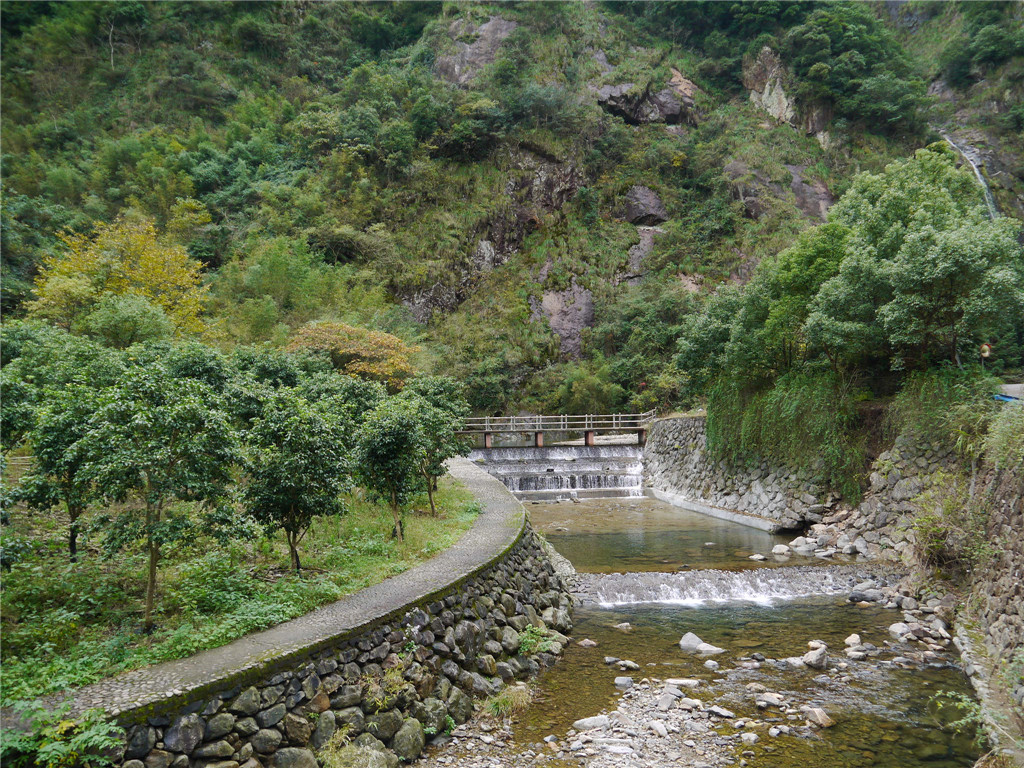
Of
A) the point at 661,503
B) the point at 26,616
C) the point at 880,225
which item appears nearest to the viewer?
the point at 26,616

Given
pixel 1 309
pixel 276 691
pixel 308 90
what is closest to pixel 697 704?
pixel 276 691

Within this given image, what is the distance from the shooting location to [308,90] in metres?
40.8

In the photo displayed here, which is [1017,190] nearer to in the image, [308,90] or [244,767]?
[244,767]

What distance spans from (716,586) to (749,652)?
249 cm

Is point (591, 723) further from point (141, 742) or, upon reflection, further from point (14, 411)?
point (14, 411)

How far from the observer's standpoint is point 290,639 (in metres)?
4.98

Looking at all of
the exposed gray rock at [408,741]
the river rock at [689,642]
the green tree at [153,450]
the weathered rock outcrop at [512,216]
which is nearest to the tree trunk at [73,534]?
the green tree at [153,450]

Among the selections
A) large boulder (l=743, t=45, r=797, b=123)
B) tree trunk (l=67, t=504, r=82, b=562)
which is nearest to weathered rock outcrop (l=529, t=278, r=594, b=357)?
large boulder (l=743, t=45, r=797, b=123)

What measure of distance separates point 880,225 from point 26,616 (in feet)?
57.3

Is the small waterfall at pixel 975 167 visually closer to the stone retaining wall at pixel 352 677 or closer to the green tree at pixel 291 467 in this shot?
the stone retaining wall at pixel 352 677

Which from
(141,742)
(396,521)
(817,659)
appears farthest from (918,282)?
(141,742)

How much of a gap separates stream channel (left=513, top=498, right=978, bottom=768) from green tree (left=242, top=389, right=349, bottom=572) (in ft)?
12.2

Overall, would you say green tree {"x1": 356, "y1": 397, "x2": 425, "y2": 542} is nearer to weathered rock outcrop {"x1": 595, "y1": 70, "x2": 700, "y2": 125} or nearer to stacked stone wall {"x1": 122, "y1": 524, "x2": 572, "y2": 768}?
stacked stone wall {"x1": 122, "y1": 524, "x2": 572, "y2": 768}

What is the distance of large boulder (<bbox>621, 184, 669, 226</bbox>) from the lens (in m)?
37.5
